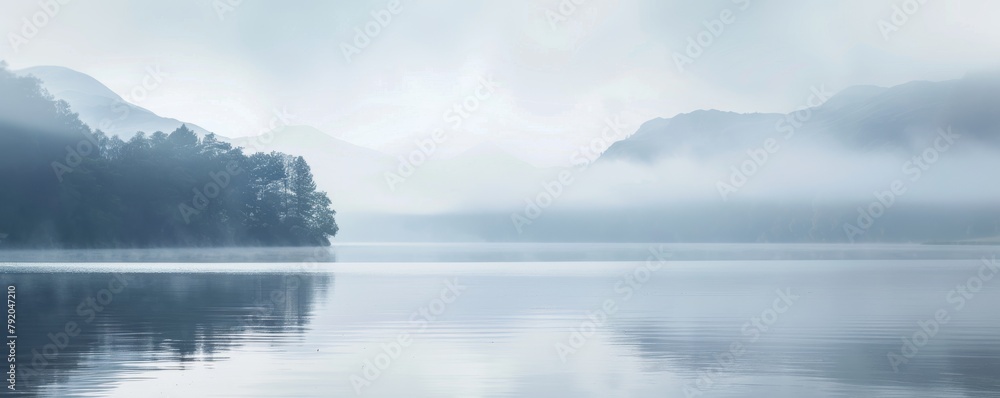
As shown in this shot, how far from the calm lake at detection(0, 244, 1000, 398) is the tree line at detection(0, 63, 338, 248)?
265ft

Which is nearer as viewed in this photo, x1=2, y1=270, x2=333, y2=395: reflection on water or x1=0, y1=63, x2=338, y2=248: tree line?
x1=2, y1=270, x2=333, y2=395: reflection on water

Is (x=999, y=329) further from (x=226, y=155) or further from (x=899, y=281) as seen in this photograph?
(x=226, y=155)

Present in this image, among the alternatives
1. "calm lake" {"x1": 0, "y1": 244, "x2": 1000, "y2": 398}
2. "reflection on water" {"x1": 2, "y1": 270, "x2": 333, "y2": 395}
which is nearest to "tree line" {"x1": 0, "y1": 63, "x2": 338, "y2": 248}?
"reflection on water" {"x1": 2, "y1": 270, "x2": 333, "y2": 395}

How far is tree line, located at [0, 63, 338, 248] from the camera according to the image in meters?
146

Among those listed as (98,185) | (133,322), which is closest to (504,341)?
(133,322)

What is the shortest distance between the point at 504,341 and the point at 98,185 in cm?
12935

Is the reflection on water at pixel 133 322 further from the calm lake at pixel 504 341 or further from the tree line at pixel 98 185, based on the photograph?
the tree line at pixel 98 185

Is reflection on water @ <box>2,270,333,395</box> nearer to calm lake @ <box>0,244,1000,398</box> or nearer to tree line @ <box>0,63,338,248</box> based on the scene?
calm lake @ <box>0,244,1000,398</box>

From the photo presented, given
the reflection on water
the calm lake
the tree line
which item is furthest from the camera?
the tree line

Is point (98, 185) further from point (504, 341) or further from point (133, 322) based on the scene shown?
point (504, 341)

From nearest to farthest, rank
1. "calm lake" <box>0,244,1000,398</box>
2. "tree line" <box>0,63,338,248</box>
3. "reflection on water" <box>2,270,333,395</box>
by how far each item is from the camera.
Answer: "calm lake" <box>0,244,1000,398</box>
"reflection on water" <box>2,270,333,395</box>
"tree line" <box>0,63,338,248</box>

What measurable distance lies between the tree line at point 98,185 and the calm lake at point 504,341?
8085cm

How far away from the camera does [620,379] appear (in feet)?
95.9

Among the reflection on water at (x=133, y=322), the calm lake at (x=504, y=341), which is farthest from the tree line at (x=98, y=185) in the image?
the calm lake at (x=504, y=341)
